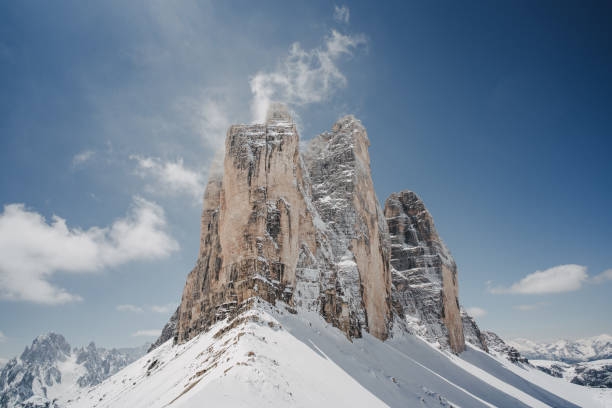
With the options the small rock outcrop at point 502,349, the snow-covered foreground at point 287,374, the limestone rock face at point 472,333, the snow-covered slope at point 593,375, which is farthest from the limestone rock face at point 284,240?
the snow-covered slope at point 593,375

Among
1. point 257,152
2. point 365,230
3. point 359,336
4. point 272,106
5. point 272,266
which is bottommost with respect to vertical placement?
point 359,336

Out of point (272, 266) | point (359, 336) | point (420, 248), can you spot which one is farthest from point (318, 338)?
point (420, 248)

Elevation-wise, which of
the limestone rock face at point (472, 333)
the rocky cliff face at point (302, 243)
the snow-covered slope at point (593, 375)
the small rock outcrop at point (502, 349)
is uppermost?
the rocky cliff face at point (302, 243)

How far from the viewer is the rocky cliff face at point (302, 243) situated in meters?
29.7

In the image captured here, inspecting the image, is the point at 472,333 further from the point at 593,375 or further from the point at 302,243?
the point at 593,375

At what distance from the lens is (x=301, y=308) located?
30.4 metres

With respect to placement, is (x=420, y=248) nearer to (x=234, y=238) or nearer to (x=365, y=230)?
(x=365, y=230)

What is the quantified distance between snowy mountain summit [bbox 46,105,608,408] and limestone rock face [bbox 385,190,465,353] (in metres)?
0.42

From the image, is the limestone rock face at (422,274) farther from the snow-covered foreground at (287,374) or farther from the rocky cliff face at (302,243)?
the snow-covered foreground at (287,374)

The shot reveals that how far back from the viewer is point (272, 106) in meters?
40.4

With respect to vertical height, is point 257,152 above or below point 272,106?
below

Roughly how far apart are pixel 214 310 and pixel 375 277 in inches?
1079

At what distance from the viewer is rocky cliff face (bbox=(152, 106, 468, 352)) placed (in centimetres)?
2966

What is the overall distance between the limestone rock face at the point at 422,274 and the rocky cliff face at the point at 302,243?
0.28 m
